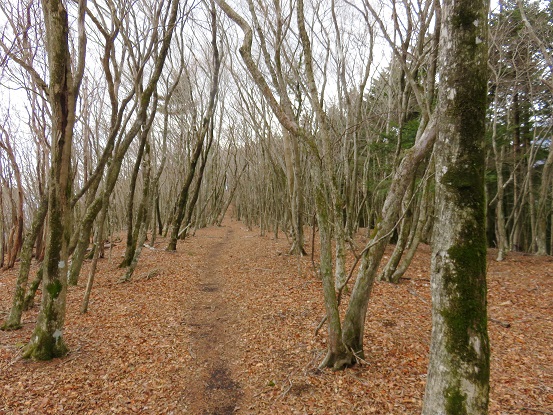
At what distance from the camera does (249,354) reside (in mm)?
5172

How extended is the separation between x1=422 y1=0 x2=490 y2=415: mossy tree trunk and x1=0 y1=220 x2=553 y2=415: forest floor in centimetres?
164

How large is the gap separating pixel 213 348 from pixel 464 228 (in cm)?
450

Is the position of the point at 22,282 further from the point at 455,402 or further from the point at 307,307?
the point at 455,402

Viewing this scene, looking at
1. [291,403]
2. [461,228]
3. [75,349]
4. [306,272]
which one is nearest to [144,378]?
[75,349]

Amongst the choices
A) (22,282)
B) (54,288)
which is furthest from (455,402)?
(22,282)

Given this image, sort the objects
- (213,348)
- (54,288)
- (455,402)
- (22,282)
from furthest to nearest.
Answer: (22,282), (213,348), (54,288), (455,402)

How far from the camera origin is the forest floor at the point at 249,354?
3854 mm

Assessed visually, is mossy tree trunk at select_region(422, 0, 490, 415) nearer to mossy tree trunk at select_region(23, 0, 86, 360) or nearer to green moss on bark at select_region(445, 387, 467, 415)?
green moss on bark at select_region(445, 387, 467, 415)

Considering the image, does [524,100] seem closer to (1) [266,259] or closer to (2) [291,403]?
(1) [266,259]

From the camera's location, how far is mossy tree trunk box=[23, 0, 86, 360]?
14.8ft

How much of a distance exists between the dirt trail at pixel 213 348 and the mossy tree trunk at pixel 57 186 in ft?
6.65

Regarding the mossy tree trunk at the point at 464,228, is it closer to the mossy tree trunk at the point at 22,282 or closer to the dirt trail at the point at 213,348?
the dirt trail at the point at 213,348

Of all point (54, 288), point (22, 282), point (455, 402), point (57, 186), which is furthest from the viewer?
point (22, 282)

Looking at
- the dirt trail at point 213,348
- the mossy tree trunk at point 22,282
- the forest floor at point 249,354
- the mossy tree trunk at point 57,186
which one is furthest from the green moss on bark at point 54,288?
the dirt trail at point 213,348
